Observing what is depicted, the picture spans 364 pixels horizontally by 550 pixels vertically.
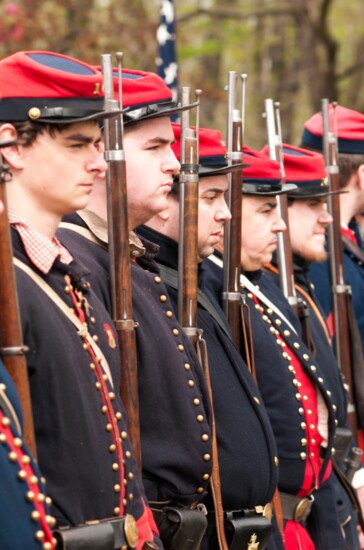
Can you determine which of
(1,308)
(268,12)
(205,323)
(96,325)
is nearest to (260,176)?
(205,323)

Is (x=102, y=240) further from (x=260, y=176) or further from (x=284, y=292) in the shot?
(x=284, y=292)

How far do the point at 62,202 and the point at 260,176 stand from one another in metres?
2.42

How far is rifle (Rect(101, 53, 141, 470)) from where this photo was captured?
12.6 feet

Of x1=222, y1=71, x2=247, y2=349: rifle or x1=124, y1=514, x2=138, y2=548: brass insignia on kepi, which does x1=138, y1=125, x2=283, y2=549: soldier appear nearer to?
x1=222, y1=71, x2=247, y2=349: rifle

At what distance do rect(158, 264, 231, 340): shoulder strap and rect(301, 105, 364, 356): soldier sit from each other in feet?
7.58

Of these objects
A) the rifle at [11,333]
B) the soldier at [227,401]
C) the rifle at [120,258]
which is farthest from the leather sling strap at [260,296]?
the rifle at [11,333]

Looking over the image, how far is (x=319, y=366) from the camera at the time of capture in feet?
19.2

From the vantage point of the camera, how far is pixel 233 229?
515 cm

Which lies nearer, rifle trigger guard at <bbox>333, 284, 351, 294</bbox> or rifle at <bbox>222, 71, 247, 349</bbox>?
rifle at <bbox>222, 71, 247, 349</bbox>

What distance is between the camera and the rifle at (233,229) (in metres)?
5.04

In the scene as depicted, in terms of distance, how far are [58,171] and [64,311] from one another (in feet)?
1.19

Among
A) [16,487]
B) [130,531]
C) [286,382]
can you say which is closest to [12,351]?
[16,487]

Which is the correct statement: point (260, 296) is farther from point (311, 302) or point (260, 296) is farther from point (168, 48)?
point (168, 48)

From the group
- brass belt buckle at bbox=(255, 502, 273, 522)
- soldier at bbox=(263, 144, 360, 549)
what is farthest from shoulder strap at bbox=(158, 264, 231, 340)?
soldier at bbox=(263, 144, 360, 549)
